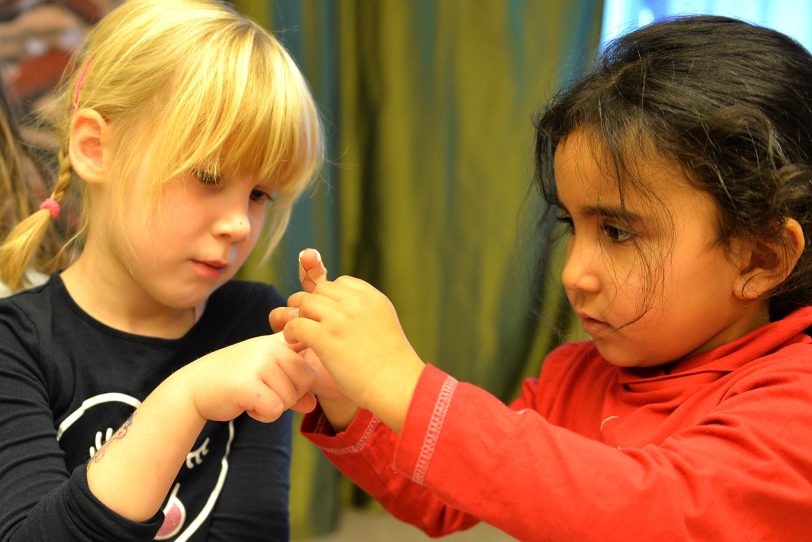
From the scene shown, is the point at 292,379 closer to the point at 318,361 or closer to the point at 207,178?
the point at 318,361

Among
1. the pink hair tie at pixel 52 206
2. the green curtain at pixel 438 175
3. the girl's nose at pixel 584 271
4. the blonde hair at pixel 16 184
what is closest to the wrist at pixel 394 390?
the girl's nose at pixel 584 271

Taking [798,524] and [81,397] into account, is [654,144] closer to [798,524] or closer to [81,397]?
[798,524]

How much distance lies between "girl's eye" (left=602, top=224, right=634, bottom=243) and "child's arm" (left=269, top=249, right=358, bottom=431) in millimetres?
280

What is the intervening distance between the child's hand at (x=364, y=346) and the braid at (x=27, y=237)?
0.41 meters

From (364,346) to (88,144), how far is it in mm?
436

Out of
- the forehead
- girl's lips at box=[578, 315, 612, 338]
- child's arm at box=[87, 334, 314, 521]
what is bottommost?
child's arm at box=[87, 334, 314, 521]

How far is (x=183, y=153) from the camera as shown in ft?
2.84

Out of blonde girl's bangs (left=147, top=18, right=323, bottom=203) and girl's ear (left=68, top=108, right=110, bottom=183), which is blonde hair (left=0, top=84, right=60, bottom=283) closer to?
girl's ear (left=68, top=108, right=110, bottom=183)

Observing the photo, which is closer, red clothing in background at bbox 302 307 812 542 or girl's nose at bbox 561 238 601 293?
red clothing in background at bbox 302 307 812 542

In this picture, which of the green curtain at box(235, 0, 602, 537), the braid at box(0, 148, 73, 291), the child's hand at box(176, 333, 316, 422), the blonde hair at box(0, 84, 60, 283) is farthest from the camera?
the green curtain at box(235, 0, 602, 537)

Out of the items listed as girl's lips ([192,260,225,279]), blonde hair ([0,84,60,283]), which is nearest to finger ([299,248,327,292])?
girl's lips ([192,260,225,279])

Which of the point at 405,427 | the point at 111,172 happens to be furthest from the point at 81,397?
the point at 405,427

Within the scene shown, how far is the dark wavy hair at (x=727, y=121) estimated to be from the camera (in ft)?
2.59

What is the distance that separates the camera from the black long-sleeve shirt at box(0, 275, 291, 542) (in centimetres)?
74
